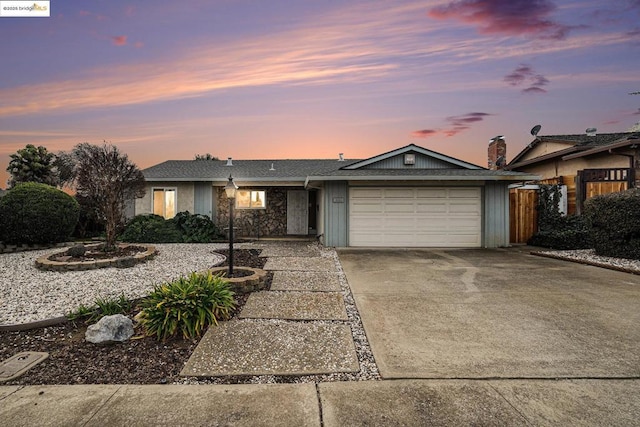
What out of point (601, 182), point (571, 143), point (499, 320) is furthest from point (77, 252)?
point (571, 143)

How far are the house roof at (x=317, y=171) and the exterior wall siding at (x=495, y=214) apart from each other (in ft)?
2.13

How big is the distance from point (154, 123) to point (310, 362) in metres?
13.7

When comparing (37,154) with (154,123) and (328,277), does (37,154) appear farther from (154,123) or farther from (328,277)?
(328,277)

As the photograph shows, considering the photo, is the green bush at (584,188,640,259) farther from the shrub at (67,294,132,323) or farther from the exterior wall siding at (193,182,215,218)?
the exterior wall siding at (193,182,215,218)

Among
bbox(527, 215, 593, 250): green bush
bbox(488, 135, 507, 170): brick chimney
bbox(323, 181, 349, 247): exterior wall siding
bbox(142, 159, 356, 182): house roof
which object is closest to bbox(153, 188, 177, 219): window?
bbox(142, 159, 356, 182): house roof

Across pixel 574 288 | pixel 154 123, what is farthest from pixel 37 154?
pixel 574 288

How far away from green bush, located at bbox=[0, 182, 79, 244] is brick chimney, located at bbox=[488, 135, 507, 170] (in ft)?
54.4

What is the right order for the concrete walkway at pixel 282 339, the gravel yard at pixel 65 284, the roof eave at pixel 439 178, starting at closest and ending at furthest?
the concrete walkway at pixel 282 339, the gravel yard at pixel 65 284, the roof eave at pixel 439 178

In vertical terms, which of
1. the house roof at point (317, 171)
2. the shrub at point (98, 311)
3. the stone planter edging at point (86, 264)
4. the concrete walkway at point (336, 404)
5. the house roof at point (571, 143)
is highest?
the house roof at point (571, 143)

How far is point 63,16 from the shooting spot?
9.27m

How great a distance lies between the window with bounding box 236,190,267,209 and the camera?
14719 mm

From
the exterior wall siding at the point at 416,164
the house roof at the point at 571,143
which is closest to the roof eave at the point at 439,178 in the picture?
the exterior wall siding at the point at 416,164

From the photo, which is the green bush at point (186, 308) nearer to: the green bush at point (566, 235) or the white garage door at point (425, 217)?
the white garage door at point (425, 217)

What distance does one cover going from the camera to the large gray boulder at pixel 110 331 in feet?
12.0
